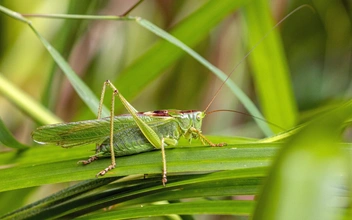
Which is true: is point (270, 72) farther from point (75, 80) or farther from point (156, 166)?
point (156, 166)

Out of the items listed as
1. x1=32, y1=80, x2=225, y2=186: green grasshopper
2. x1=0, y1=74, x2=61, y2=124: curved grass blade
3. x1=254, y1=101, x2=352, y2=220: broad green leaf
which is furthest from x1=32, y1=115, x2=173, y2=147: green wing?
x1=254, y1=101, x2=352, y2=220: broad green leaf

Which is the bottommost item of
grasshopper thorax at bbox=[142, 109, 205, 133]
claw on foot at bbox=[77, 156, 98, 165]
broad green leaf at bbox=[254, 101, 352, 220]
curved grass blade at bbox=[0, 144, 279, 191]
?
broad green leaf at bbox=[254, 101, 352, 220]

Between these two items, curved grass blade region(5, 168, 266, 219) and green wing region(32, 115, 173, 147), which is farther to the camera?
green wing region(32, 115, 173, 147)

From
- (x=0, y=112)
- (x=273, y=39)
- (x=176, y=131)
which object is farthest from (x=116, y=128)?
(x=0, y=112)

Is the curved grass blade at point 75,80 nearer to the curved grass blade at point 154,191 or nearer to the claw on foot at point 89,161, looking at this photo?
the claw on foot at point 89,161

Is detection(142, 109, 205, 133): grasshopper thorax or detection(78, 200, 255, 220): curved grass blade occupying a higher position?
detection(142, 109, 205, 133): grasshopper thorax

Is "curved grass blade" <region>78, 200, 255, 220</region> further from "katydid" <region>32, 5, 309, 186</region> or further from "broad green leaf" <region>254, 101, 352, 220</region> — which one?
"broad green leaf" <region>254, 101, 352, 220</region>

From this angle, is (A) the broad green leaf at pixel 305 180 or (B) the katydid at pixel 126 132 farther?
(B) the katydid at pixel 126 132

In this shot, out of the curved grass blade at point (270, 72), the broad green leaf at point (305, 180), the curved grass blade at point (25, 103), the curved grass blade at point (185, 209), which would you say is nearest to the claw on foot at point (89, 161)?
the curved grass blade at point (185, 209)
